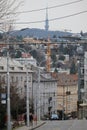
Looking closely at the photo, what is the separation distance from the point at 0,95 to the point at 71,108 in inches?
5292

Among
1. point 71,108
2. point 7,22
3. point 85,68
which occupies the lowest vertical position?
point 71,108

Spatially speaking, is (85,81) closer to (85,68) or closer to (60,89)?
(85,68)

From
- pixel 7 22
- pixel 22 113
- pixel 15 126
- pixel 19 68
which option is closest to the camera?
pixel 7 22

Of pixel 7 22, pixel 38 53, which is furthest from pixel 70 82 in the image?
pixel 7 22

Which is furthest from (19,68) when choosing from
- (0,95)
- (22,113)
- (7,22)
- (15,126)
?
(7,22)

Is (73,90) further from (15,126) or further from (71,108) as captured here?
(15,126)

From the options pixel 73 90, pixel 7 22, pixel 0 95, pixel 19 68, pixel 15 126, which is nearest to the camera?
pixel 7 22

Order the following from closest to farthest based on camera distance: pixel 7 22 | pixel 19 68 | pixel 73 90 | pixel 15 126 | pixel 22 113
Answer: pixel 7 22, pixel 15 126, pixel 22 113, pixel 19 68, pixel 73 90

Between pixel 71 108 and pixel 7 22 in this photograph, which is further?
pixel 71 108

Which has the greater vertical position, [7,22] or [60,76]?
[7,22]

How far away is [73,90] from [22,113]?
400 ft

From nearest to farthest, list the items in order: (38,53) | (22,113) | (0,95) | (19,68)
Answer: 1. (0,95)
2. (22,113)
3. (19,68)
4. (38,53)

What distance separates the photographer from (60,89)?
184 metres

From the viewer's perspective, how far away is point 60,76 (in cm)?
19538
